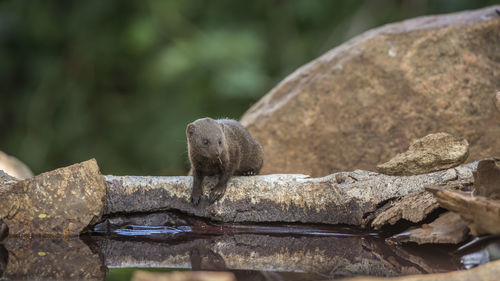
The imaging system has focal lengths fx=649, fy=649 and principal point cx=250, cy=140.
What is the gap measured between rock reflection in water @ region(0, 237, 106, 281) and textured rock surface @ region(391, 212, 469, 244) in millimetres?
1864

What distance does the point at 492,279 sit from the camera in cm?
282

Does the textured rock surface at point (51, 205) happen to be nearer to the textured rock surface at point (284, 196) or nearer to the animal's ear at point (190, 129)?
the textured rock surface at point (284, 196)

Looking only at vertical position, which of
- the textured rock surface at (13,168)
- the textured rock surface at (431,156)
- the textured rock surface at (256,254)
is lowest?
the textured rock surface at (13,168)

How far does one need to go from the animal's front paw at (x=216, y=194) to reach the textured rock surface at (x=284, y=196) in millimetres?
33

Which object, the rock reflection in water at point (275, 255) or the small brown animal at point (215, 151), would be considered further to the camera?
the small brown animal at point (215, 151)

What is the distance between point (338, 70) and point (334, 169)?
97 centimetres

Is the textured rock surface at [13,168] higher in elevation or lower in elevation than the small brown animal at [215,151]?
lower

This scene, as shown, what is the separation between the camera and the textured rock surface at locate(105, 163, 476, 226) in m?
4.45

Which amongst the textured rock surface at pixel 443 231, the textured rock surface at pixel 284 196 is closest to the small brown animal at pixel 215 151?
the textured rock surface at pixel 284 196

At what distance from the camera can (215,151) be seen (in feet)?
16.4

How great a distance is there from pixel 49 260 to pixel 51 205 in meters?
0.73

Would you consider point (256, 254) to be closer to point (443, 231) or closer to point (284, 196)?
Answer: point (284, 196)

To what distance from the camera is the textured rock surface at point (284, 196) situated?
445 cm

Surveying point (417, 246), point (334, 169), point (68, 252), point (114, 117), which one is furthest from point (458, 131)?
point (114, 117)
